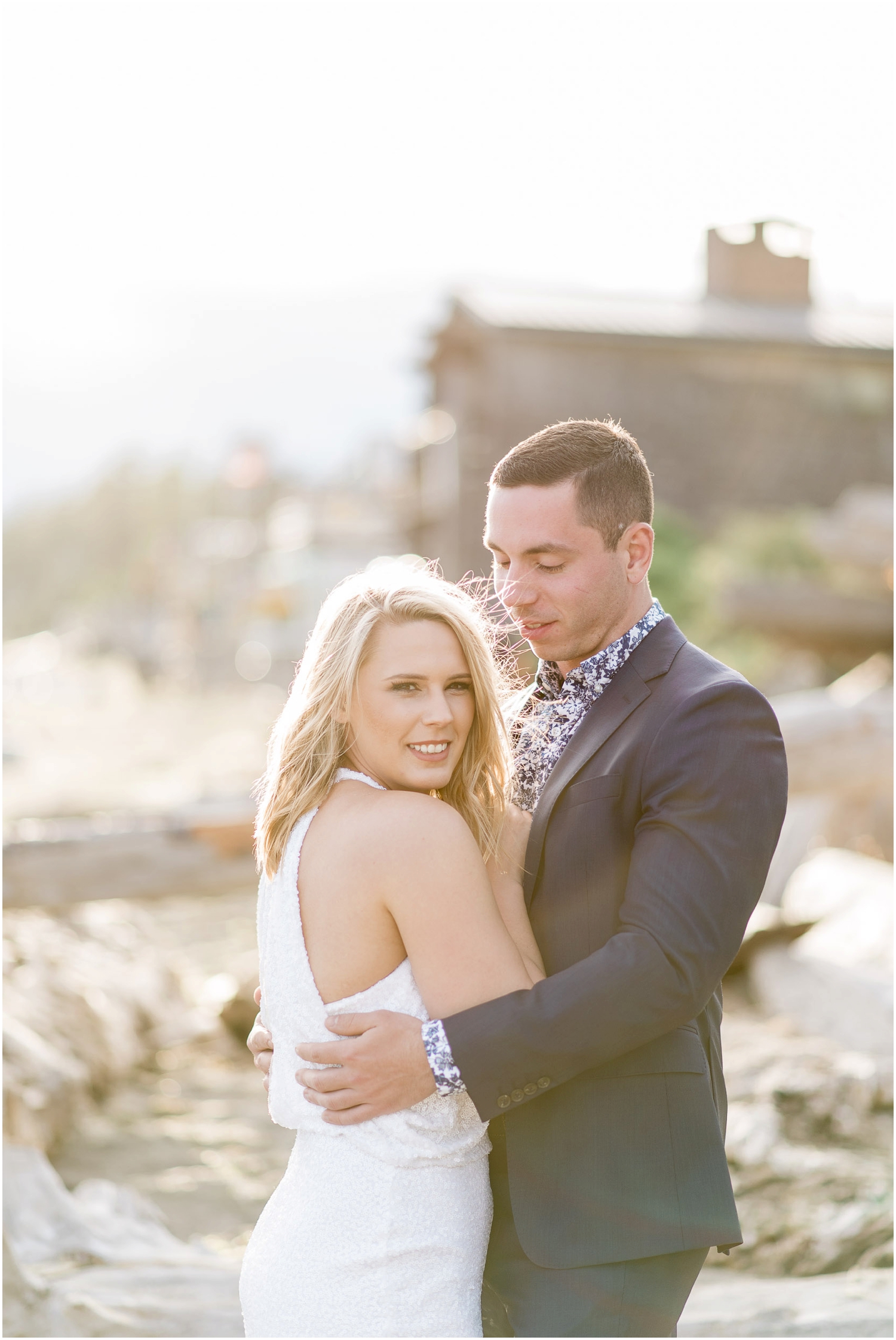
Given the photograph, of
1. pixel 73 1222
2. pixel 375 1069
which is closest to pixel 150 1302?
pixel 73 1222

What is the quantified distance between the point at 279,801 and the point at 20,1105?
376 centimetres

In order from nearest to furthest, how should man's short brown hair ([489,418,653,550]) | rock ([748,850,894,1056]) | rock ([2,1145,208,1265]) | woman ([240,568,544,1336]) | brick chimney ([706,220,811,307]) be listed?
woman ([240,568,544,1336]) < man's short brown hair ([489,418,653,550]) < rock ([2,1145,208,1265]) < rock ([748,850,894,1056]) < brick chimney ([706,220,811,307])

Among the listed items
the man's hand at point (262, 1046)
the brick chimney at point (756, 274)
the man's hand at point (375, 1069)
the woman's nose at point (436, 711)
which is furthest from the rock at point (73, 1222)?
the brick chimney at point (756, 274)

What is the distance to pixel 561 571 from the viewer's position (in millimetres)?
2713

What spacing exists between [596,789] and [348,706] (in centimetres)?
54

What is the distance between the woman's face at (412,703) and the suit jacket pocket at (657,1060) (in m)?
0.67

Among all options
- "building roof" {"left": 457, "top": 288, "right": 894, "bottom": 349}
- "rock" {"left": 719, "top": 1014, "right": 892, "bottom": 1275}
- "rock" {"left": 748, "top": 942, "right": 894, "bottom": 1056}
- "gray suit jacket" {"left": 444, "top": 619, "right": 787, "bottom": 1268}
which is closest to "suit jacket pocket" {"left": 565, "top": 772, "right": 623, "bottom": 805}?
"gray suit jacket" {"left": 444, "top": 619, "right": 787, "bottom": 1268}

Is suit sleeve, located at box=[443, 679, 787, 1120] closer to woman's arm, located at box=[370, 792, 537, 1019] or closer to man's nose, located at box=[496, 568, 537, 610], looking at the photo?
woman's arm, located at box=[370, 792, 537, 1019]

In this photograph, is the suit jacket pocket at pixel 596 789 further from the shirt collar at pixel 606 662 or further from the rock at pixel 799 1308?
the rock at pixel 799 1308

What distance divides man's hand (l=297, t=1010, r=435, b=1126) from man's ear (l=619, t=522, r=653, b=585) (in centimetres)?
110

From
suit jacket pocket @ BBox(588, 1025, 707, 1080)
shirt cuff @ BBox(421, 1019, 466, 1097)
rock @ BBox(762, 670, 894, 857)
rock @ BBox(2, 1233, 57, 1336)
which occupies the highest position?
shirt cuff @ BBox(421, 1019, 466, 1097)

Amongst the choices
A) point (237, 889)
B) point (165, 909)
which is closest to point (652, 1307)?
point (237, 889)

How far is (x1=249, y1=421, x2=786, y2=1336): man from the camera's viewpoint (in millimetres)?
2281

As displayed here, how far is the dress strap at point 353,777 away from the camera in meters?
2.56
